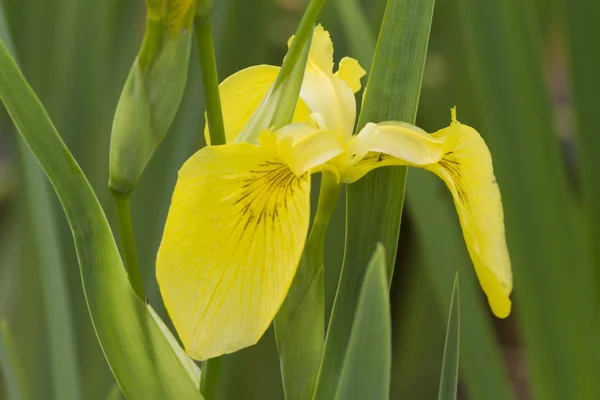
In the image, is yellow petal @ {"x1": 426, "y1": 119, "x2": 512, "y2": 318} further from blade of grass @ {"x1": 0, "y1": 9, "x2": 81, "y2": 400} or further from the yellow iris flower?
blade of grass @ {"x1": 0, "y1": 9, "x2": 81, "y2": 400}

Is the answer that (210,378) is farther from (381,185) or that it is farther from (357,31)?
(357,31)

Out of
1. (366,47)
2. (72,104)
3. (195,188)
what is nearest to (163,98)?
(195,188)

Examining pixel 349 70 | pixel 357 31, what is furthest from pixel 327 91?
pixel 357 31

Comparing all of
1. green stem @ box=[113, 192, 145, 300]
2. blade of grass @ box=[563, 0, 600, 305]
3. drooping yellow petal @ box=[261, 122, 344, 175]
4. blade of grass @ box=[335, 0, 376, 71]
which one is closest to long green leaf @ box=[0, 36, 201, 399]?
green stem @ box=[113, 192, 145, 300]

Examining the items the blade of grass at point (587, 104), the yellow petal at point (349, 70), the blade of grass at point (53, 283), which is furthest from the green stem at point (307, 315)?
the blade of grass at point (587, 104)

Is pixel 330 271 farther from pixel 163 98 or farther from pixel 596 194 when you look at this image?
pixel 163 98

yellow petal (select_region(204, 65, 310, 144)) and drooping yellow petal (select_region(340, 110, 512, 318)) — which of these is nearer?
drooping yellow petal (select_region(340, 110, 512, 318))
